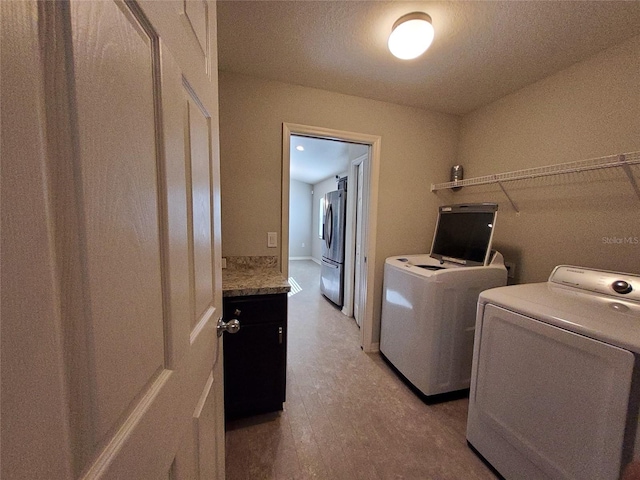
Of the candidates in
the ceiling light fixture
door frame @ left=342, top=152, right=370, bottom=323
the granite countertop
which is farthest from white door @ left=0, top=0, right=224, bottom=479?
door frame @ left=342, top=152, right=370, bottom=323

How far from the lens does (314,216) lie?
7.86 meters

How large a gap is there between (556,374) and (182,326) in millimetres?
1391

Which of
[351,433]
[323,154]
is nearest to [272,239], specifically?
[351,433]

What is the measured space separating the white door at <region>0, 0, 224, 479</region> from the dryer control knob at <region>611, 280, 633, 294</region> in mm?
1816

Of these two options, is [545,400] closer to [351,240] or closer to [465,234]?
[465,234]

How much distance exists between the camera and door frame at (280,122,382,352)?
1946mm

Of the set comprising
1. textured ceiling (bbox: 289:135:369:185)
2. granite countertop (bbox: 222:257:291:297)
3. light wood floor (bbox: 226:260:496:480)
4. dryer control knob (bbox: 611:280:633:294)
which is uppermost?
textured ceiling (bbox: 289:135:369:185)

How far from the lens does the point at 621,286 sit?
117cm

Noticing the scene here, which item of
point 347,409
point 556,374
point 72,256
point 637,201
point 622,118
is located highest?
point 622,118

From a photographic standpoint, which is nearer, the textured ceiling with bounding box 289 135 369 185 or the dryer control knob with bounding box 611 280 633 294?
the dryer control knob with bounding box 611 280 633 294

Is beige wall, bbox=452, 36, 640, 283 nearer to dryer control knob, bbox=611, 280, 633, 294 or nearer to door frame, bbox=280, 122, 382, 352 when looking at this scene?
dryer control knob, bbox=611, 280, 633, 294

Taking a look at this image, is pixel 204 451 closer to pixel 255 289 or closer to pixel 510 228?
pixel 255 289

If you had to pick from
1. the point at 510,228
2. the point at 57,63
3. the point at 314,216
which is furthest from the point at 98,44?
the point at 314,216

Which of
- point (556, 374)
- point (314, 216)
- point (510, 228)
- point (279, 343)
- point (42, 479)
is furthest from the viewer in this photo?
point (314, 216)
